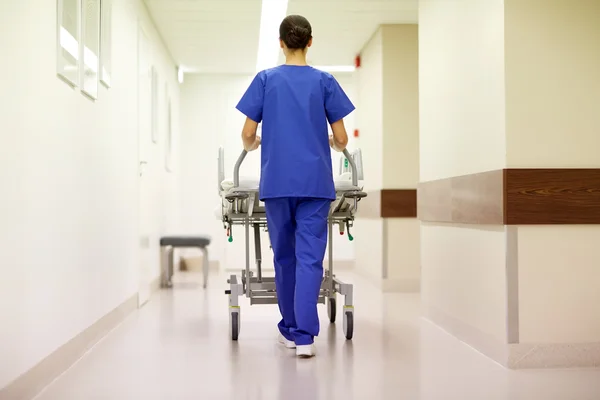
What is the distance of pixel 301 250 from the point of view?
346 cm

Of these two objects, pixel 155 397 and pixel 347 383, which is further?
pixel 347 383

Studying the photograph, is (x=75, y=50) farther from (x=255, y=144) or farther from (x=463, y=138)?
(x=463, y=138)

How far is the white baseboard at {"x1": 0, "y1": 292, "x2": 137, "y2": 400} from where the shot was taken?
2590mm

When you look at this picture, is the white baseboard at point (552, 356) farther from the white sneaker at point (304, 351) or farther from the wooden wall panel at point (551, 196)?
the white sneaker at point (304, 351)

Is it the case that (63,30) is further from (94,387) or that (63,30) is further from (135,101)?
(135,101)

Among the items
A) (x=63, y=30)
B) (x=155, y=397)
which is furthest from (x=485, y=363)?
(x=63, y=30)

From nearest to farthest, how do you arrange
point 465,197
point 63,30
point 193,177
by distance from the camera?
1. point 63,30
2. point 465,197
3. point 193,177

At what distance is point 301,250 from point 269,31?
4.55 metres

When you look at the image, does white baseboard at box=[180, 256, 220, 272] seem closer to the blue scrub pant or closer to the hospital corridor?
the hospital corridor

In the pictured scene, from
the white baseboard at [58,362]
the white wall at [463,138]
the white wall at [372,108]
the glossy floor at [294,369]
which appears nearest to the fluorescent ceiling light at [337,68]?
the white wall at [372,108]

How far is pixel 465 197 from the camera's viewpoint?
3844mm

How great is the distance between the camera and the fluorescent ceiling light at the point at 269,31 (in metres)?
6.52

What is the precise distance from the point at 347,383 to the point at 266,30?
5.26 metres

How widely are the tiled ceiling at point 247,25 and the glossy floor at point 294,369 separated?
10.4 feet
